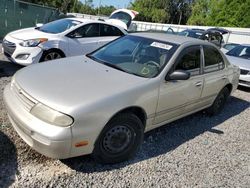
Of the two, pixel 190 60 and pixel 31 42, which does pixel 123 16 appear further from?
pixel 190 60

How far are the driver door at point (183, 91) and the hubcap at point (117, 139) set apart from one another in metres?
0.62

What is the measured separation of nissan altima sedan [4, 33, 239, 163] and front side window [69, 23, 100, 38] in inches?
117

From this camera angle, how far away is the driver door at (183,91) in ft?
13.8

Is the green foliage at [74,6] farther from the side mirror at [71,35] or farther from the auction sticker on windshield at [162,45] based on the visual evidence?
the auction sticker on windshield at [162,45]

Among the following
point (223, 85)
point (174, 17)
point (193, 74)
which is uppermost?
point (193, 74)

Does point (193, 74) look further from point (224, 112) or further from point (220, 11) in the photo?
point (220, 11)

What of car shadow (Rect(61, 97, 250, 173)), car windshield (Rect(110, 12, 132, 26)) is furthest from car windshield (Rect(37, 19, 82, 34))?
car windshield (Rect(110, 12, 132, 26))

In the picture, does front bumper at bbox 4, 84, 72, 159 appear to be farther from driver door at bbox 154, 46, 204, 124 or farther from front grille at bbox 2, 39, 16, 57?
front grille at bbox 2, 39, 16, 57

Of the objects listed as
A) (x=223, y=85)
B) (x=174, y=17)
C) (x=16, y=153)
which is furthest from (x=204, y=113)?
→ (x=174, y=17)

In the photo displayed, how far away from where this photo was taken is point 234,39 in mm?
21609

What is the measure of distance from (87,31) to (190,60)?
4058 mm

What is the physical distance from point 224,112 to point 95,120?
4.07 meters

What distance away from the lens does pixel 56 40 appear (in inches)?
288

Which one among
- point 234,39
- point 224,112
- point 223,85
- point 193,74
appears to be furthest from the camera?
point 234,39
